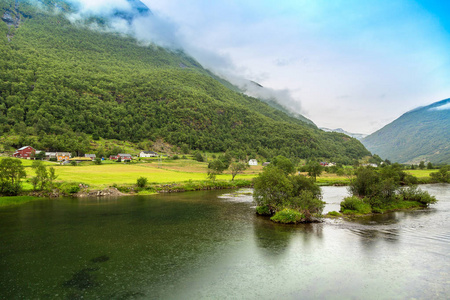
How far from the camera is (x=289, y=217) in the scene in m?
36.2

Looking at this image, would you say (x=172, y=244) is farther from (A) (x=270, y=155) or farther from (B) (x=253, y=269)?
(A) (x=270, y=155)

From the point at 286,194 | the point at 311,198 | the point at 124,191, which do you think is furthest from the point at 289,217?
the point at 124,191

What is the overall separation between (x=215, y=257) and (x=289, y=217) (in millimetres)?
17041

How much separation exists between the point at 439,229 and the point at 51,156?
13946cm

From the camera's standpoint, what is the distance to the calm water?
16.8 meters

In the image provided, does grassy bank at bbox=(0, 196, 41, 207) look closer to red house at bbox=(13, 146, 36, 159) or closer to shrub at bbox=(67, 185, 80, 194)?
shrub at bbox=(67, 185, 80, 194)

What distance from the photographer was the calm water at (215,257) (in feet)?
55.0

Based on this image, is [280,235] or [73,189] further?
[73,189]

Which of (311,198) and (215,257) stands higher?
(311,198)

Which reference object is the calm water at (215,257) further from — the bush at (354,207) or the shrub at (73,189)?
the shrub at (73,189)

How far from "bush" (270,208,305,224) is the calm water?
82.2 inches

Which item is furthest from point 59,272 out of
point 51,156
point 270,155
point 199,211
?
point 270,155

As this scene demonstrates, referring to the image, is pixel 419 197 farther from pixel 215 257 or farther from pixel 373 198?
pixel 215 257

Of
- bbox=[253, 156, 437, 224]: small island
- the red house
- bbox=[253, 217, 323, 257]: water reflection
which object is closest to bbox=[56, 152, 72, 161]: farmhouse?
the red house
